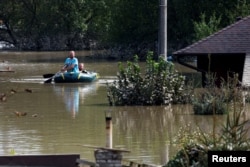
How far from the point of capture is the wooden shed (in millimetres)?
32719

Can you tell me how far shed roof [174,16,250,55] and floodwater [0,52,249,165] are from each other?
3.79 metres

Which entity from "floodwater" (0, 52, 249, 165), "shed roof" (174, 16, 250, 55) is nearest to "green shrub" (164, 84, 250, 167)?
"floodwater" (0, 52, 249, 165)

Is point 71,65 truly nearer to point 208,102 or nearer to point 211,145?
point 208,102

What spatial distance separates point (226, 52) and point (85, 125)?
31.7ft

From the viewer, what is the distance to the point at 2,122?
82.7 feet

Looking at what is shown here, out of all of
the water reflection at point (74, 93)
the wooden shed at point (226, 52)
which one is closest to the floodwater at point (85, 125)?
the water reflection at point (74, 93)

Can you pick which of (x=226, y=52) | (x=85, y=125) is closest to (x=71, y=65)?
(x=226, y=52)

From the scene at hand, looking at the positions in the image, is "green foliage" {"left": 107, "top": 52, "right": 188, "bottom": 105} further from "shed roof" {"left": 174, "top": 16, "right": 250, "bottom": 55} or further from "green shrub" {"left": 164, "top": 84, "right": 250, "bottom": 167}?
"green shrub" {"left": 164, "top": 84, "right": 250, "bottom": 167}

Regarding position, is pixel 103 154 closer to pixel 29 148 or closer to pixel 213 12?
pixel 29 148

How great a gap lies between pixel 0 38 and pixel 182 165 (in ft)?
282

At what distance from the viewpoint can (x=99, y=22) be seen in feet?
299

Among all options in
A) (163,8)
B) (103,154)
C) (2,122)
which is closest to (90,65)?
(163,8)

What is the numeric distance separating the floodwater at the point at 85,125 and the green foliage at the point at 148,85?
432mm

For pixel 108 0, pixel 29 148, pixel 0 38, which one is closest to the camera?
pixel 29 148
